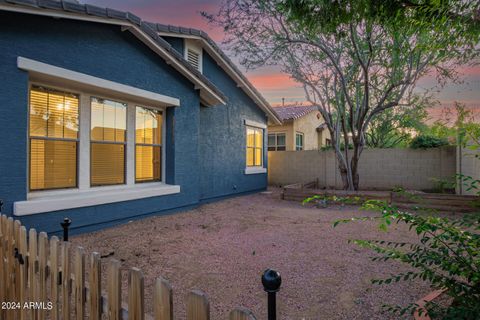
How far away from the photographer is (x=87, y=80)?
5.42 m

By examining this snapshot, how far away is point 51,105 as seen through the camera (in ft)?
17.3

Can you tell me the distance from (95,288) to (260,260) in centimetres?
291

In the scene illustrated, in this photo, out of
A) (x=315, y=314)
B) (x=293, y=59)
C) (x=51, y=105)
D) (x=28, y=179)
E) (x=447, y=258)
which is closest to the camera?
(x=447, y=258)

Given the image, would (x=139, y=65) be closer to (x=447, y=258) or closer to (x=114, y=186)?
(x=114, y=186)

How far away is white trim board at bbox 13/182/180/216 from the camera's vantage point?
4617 millimetres

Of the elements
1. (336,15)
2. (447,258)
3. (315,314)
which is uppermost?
(336,15)

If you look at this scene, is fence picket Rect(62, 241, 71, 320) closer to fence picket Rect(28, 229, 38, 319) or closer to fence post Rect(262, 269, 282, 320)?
fence picket Rect(28, 229, 38, 319)

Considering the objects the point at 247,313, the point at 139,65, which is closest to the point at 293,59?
the point at 139,65

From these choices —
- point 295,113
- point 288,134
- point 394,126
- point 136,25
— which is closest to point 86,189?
point 136,25

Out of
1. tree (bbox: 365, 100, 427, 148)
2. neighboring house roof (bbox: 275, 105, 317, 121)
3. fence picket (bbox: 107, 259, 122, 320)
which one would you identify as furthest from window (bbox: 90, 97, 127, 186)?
tree (bbox: 365, 100, 427, 148)

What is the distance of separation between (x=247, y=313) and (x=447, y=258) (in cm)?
174

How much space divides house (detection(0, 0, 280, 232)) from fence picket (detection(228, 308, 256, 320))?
4.72 m

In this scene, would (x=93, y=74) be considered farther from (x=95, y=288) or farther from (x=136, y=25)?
(x=95, y=288)

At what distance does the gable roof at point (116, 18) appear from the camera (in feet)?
14.3
